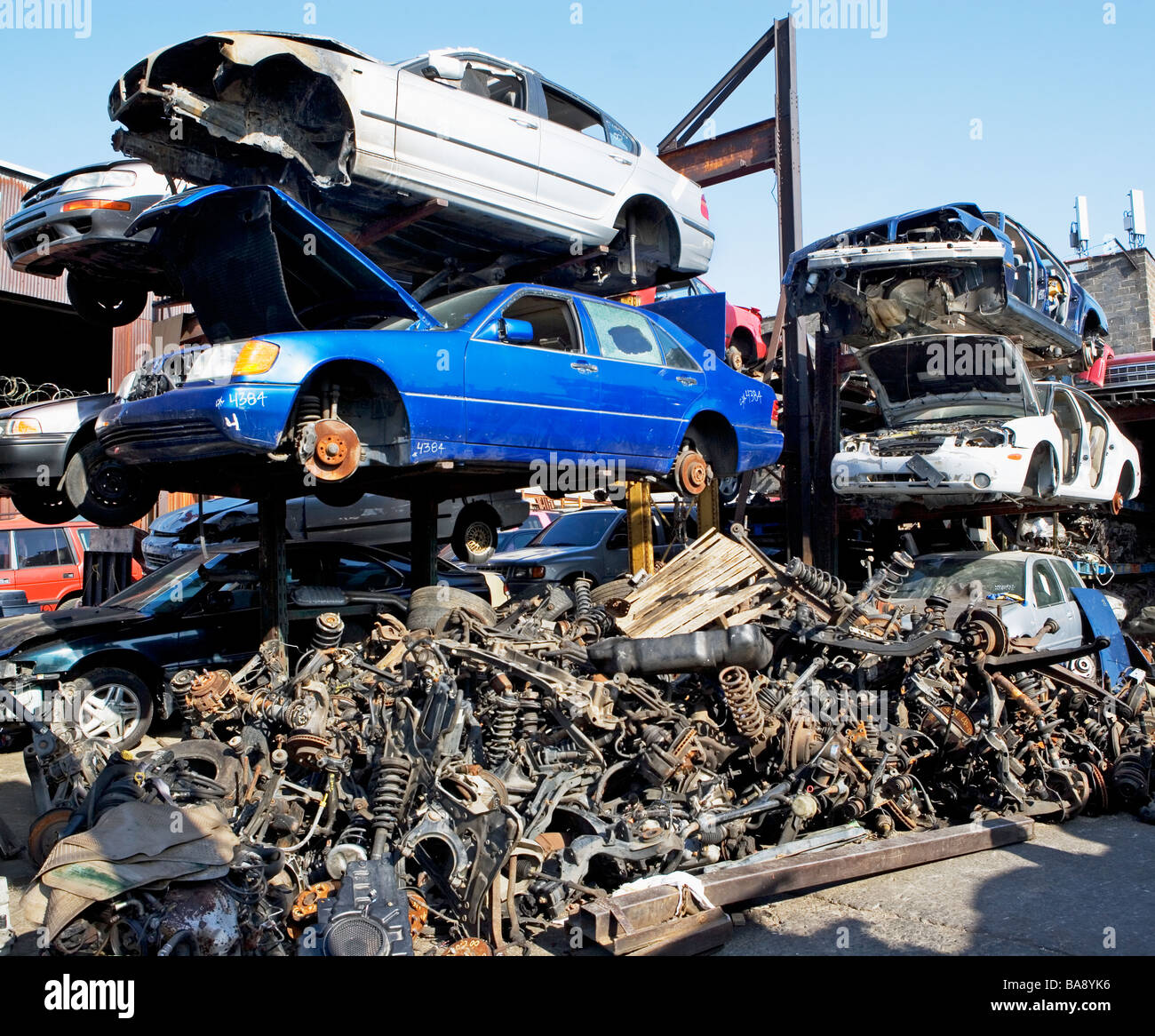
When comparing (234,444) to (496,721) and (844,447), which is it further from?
(844,447)

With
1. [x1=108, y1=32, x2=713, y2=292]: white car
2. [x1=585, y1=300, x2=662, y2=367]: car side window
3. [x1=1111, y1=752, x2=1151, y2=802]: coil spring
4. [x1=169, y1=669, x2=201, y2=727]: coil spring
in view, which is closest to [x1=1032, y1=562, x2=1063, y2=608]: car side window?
[x1=1111, y1=752, x2=1151, y2=802]: coil spring

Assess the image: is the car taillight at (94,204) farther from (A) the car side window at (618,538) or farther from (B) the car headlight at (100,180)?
(A) the car side window at (618,538)

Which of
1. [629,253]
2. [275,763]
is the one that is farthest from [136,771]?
[629,253]

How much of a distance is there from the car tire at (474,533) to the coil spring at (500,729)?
4.92 meters

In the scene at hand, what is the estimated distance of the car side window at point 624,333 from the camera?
7.34 m

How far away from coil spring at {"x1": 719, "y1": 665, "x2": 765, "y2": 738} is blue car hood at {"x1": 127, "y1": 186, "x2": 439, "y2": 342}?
115 inches

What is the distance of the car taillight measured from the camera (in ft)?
22.1

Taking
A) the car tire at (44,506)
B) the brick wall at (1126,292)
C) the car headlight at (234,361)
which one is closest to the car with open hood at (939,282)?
the car headlight at (234,361)

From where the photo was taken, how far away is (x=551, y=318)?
7.38m

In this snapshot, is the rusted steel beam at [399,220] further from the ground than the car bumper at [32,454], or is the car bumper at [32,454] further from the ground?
the rusted steel beam at [399,220]
